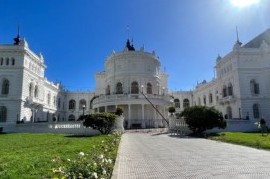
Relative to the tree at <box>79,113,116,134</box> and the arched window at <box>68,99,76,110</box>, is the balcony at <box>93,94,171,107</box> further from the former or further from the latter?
the arched window at <box>68,99,76,110</box>

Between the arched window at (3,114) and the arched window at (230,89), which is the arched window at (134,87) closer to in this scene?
the arched window at (230,89)

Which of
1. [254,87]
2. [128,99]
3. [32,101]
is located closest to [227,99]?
[254,87]

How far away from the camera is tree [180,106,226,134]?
1056 inches

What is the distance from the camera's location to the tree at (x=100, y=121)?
28734mm

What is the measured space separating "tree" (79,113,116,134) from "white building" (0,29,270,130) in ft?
43.6

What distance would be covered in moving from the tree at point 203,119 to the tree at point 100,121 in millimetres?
8390

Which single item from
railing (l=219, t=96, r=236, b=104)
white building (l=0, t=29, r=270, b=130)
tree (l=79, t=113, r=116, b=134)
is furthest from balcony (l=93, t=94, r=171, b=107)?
tree (l=79, t=113, r=116, b=134)

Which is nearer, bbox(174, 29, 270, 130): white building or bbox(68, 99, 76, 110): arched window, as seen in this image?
bbox(174, 29, 270, 130): white building

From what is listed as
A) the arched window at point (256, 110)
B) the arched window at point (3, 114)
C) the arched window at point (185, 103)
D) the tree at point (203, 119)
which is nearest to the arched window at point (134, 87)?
the arched window at point (256, 110)

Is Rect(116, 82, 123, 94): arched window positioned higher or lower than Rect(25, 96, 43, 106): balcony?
higher

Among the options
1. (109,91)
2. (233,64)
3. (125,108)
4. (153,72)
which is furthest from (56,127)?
(233,64)

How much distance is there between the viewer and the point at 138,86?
182 feet

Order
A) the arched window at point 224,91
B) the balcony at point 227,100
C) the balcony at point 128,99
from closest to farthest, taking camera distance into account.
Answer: the balcony at point 128,99, the balcony at point 227,100, the arched window at point 224,91

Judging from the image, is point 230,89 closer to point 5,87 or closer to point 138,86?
point 138,86
